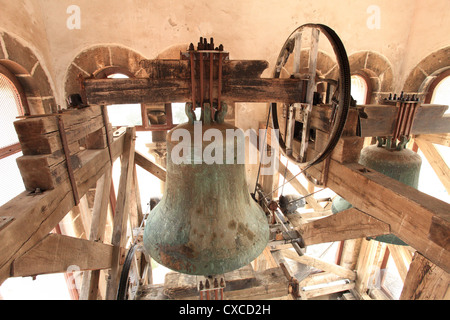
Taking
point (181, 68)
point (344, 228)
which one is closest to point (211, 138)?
point (181, 68)

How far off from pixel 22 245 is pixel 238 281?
5.17ft

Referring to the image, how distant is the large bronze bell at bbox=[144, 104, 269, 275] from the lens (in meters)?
1.31

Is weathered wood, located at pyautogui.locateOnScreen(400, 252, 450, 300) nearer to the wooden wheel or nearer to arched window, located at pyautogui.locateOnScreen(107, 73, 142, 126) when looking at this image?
the wooden wheel

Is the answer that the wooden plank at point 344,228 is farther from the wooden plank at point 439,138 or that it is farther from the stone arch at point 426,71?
the stone arch at point 426,71

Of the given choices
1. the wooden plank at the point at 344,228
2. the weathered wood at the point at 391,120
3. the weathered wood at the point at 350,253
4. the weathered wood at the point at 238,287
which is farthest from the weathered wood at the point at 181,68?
the weathered wood at the point at 350,253

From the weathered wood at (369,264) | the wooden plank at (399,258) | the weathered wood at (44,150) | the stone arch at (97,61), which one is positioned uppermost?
the stone arch at (97,61)

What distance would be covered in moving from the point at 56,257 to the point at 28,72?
8.97ft

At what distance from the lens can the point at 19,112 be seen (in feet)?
10.0

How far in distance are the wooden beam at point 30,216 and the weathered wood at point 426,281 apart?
1.78 m

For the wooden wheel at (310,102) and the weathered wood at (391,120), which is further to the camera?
the weathered wood at (391,120)

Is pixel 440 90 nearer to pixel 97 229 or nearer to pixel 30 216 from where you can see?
pixel 97 229

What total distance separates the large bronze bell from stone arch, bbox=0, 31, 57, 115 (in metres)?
2.54

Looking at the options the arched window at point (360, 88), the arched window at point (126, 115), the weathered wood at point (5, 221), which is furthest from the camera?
the arched window at point (360, 88)

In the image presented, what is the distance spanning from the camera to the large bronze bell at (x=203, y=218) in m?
1.31
